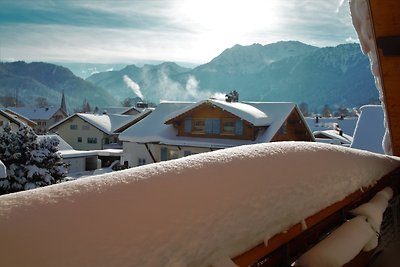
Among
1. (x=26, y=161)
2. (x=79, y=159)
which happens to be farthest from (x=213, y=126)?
(x=79, y=159)

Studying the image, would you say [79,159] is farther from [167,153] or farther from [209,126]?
[209,126]

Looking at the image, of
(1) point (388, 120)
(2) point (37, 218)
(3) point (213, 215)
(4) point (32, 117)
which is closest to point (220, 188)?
(3) point (213, 215)

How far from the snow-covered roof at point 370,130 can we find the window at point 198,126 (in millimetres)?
7390

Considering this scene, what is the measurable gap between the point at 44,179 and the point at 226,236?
13.0 meters

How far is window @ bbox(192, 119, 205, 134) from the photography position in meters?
17.6

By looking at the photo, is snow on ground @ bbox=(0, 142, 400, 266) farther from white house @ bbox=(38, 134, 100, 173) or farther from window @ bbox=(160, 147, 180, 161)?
white house @ bbox=(38, 134, 100, 173)

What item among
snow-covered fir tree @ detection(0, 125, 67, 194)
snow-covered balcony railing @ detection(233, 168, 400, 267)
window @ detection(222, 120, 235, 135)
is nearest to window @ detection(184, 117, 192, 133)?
window @ detection(222, 120, 235, 135)

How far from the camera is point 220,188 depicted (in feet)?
4.52

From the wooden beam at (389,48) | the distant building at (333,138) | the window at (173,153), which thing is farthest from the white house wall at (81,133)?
the wooden beam at (389,48)

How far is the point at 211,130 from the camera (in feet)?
56.8

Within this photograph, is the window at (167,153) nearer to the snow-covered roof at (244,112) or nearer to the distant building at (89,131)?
the snow-covered roof at (244,112)

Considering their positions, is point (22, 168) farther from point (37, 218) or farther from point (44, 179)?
point (37, 218)

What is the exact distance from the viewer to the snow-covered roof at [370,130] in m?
10.7

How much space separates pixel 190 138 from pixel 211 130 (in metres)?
1.07
